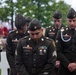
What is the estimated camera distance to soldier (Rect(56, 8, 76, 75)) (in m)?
7.25

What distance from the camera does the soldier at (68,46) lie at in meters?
7.25

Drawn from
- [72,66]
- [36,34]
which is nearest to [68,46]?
[72,66]

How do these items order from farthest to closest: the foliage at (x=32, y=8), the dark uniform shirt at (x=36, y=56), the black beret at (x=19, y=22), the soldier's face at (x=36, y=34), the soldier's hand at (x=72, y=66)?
1. the foliage at (x=32, y=8)
2. the black beret at (x=19, y=22)
3. the soldier's hand at (x=72, y=66)
4. the dark uniform shirt at (x=36, y=56)
5. the soldier's face at (x=36, y=34)

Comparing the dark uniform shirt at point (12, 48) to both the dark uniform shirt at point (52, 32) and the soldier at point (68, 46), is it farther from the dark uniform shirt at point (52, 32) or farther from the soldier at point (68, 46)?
the dark uniform shirt at point (52, 32)

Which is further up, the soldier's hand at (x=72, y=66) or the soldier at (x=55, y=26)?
the soldier at (x=55, y=26)

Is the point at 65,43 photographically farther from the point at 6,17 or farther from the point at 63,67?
the point at 6,17

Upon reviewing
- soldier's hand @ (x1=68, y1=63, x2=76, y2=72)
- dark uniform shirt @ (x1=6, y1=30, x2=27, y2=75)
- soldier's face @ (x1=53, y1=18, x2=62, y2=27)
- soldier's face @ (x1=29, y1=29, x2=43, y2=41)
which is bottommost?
soldier's hand @ (x1=68, y1=63, x2=76, y2=72)

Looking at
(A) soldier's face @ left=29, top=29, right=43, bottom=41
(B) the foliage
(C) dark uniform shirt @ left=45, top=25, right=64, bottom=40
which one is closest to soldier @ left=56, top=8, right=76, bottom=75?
(A) soldier's face @ left=29, top=29, right=43, bottom=41

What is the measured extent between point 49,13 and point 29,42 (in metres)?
27.6

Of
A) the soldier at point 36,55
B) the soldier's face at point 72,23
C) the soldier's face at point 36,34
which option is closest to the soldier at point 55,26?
the soldier's face at point 72,23

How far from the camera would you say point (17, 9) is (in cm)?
2864

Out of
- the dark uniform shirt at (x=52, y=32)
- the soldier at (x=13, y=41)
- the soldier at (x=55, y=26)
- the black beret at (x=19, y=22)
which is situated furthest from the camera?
the dark uniform shirt at (x=52, y=32)

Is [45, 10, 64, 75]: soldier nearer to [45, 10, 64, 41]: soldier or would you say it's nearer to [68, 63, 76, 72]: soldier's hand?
[45, 10, 64, 41]: soldier

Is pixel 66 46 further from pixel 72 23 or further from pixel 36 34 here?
pixel 36 34
